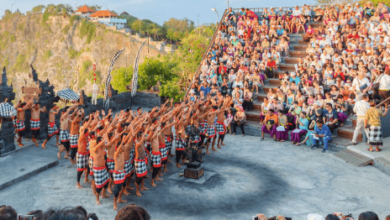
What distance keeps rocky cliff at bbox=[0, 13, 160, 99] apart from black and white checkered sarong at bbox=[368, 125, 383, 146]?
47278 mm

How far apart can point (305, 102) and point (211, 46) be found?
317 inches

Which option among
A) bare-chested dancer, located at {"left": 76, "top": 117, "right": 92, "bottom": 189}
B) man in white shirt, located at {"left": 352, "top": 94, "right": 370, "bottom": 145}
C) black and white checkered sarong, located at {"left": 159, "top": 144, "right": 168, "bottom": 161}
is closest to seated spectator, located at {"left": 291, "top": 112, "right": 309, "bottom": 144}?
man in white shirt, located at {"left": 352, "top": 94, "right": 370, "bottom": 145}

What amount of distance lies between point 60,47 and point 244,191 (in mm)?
65474

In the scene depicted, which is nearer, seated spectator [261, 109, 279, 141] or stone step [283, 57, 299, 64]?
seated spectator [261, 109, 279, 141]

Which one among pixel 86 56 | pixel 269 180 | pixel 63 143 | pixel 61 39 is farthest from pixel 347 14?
pixel 61 39

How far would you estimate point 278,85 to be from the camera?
54.5ft

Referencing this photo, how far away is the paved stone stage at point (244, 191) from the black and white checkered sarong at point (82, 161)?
0.55 meters

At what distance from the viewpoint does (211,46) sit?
2034 centimetres

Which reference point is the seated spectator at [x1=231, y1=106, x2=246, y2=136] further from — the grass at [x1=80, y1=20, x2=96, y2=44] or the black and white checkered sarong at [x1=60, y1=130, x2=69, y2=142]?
the grass at [x1=80, y1=20, x2=96, y2=44]

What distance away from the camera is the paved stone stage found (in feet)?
25.8

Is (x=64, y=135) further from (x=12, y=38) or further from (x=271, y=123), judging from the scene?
(x=12, y=38)

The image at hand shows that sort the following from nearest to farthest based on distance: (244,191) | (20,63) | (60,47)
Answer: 1. (244,191)
2. (60,47)
3. (20,63)

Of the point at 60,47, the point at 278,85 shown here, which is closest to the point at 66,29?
the point at 60,47

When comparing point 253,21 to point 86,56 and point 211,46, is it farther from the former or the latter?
point 86,56
